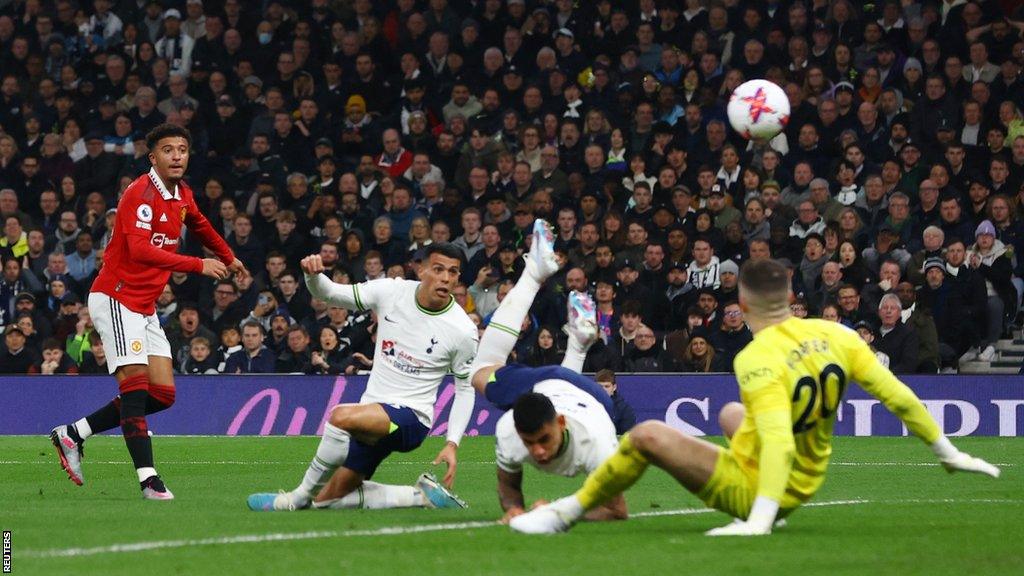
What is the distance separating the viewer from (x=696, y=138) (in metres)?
21.6

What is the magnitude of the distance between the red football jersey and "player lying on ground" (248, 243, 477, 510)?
4.73 feet

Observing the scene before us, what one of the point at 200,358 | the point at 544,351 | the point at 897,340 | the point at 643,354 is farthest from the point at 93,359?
the point at 897,340

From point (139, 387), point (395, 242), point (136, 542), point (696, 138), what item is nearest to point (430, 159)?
point (395, 242)

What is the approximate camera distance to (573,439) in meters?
8.31

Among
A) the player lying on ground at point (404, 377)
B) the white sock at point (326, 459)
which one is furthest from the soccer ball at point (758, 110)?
the white sock at point (326, 459)

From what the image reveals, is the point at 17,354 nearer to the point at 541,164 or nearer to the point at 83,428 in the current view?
the point at 541,164

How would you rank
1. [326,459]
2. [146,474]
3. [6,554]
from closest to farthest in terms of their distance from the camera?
[6,554]
[326,459]
[146,474]

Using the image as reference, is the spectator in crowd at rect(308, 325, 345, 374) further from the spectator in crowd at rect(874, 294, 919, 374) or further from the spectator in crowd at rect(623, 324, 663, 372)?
the spectator in crowd at rect(874, 294, 919, 374)

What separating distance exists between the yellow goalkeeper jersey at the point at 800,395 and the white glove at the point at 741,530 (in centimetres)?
17

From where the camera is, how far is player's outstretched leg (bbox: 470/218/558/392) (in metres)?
9.44

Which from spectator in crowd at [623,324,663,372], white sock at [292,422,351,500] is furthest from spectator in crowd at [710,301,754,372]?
white sock at [292,422,351,500]

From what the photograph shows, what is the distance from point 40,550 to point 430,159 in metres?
16.1

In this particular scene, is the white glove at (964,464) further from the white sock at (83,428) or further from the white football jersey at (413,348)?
the white sock at (83,428)

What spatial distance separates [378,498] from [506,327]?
4.44 feet
